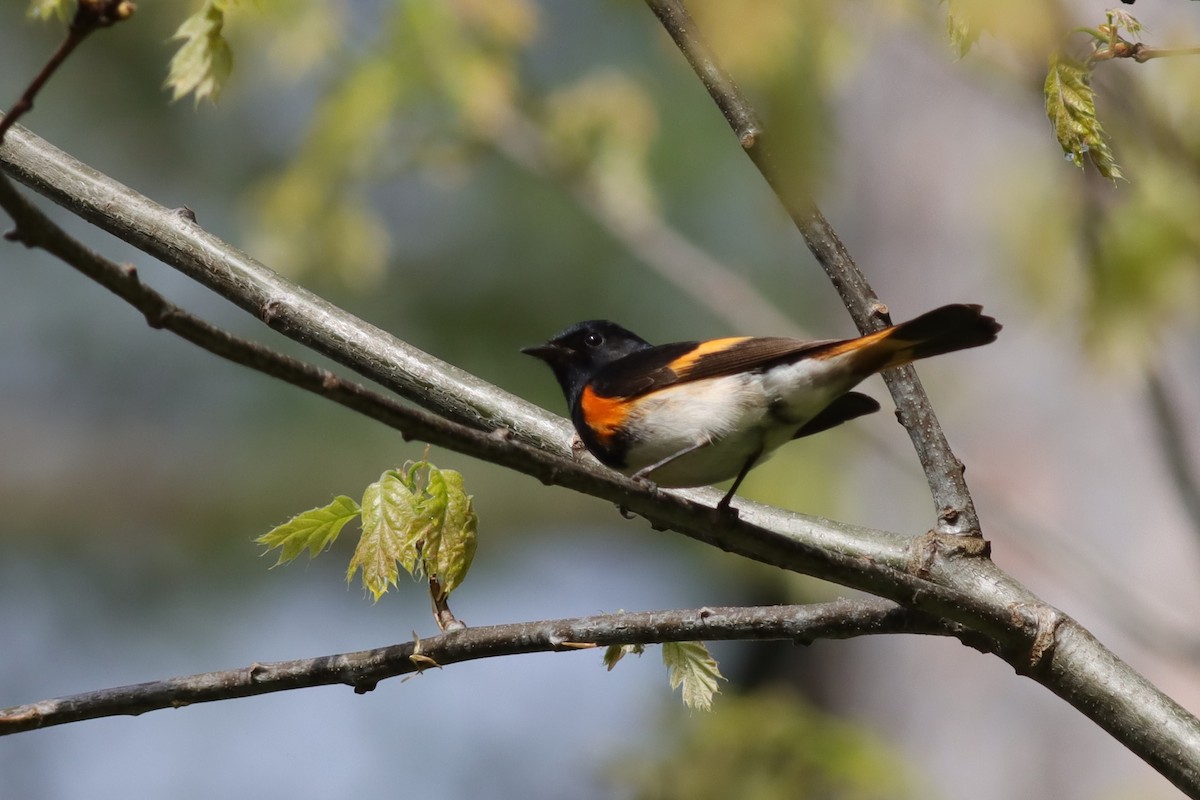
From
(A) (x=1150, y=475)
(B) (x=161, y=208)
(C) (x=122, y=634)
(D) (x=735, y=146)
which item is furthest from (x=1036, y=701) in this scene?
(C) (x=122, y=634)

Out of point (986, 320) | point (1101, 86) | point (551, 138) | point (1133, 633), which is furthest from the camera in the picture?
point (551, 138)

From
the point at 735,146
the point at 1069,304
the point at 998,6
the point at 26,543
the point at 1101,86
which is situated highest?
Answer: the point at 735,146

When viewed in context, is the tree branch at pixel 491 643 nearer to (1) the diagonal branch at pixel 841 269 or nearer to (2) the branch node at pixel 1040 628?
(2) the branch node at pixel 1040 628

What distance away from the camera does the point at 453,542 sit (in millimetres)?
2455

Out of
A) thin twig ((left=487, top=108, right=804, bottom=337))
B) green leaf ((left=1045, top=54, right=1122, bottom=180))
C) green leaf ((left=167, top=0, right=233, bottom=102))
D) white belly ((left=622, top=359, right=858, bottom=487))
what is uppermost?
thin twig ((left=487, top=108, right=804, bottom=337))

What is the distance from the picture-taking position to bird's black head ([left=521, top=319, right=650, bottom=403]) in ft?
13.0

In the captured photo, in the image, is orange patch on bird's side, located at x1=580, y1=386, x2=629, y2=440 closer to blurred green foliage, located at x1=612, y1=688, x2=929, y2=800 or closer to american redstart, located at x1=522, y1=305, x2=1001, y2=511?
american redstart, located at x1=522, y1=305, x2=1001, y2=511

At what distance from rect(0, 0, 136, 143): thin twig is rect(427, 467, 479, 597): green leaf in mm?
1165

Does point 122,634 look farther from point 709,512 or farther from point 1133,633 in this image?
point 709,512

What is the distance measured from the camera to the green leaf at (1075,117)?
2105mm

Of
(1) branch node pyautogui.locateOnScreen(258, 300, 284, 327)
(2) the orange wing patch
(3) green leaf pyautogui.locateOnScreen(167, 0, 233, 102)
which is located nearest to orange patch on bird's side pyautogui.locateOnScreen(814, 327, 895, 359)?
(2) the orange wing patch

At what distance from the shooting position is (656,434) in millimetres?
3078

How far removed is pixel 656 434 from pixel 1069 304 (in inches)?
83.2

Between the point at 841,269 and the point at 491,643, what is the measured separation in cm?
113
